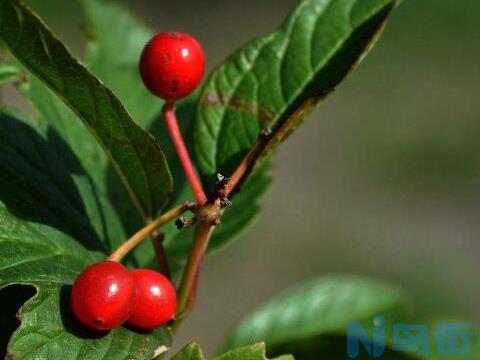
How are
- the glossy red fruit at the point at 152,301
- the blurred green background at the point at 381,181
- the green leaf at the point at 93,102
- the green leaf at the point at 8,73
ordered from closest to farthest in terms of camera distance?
the green leaf at the point at 93,102
the glossy red fruit at the point at 152,301
the green leaf at the point at 8,73
the blurred green background at the point at 381,181

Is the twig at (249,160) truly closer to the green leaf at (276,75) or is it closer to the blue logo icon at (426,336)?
the green leaf at (276,75)

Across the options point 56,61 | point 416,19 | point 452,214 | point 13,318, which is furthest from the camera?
point 416,19

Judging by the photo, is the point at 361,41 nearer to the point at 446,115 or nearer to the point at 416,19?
the point at 446,115

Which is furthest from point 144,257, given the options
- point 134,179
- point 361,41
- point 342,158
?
point 342,158

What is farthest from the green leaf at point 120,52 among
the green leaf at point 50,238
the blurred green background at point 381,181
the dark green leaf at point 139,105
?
the blurred green background at point 381,181

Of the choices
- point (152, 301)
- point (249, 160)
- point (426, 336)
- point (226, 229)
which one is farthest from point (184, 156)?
point (426, 336)

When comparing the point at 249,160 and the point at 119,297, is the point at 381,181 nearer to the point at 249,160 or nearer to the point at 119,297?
the point at 249,160

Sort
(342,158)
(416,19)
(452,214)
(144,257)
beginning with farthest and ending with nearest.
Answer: (416,19) → (342,158) → (452,214) → (144,257)
